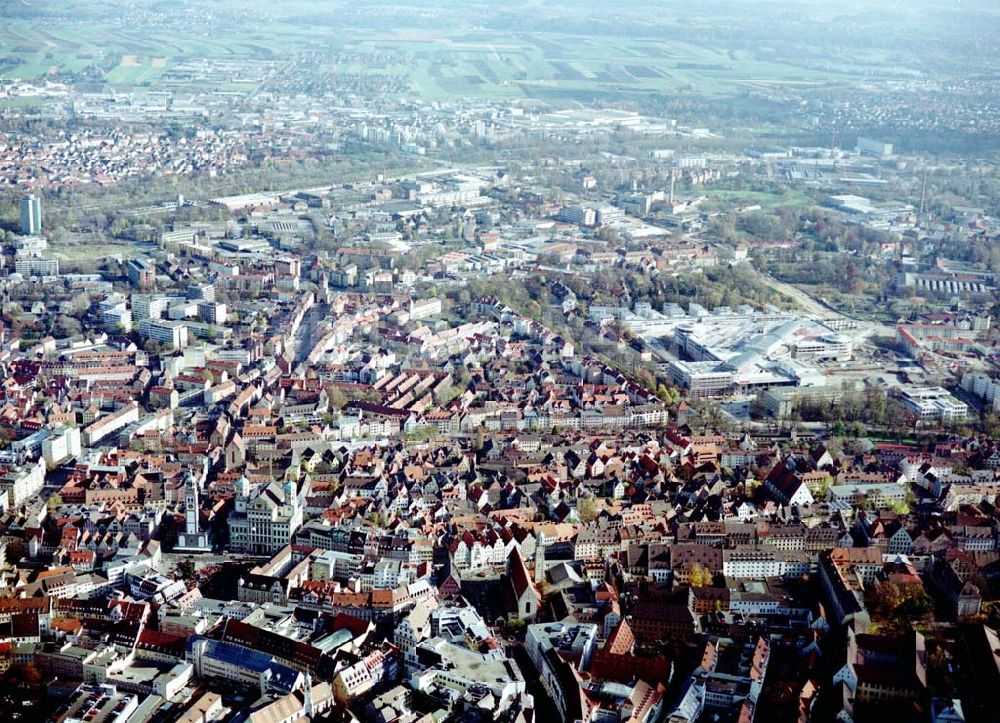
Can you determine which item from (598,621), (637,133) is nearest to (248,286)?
(598,621)

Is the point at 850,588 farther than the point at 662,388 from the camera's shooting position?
No

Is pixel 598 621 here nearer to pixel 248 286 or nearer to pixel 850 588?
pixel 850 588

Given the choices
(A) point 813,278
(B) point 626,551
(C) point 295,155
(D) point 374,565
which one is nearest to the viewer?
(D) point 374,565

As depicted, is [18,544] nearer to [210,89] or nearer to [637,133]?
[637,133]

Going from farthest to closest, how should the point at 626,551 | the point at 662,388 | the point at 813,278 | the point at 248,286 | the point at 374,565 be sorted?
1. the point at 813,278
2. the point at 248,286
3. the point at 662,388
4. the point at 626,551
5. the point at 374,565

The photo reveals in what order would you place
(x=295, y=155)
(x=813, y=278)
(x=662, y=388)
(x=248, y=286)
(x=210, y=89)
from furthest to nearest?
(x=210, y=89)
(x=295, y=155)
(x=813, y=278)
(x=248, y=286)
(x=662, y=388)

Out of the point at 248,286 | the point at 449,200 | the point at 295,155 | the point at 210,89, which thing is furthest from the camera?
the point at 210,89

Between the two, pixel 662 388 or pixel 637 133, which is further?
pixel 637 133

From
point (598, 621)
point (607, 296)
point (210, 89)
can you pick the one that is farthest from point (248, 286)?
point (210, 89)

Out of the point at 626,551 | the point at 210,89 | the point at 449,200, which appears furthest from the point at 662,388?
the point at 210,89
